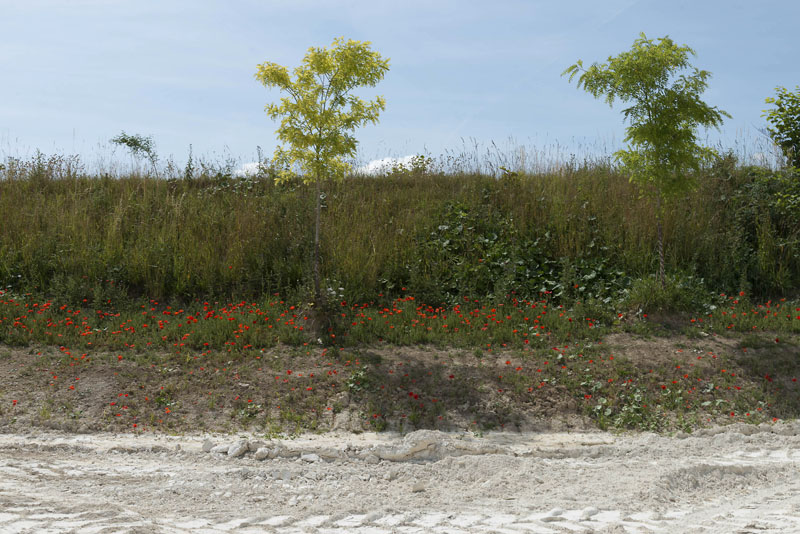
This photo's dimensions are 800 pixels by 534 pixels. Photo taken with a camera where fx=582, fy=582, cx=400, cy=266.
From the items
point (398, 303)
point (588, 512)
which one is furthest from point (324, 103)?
point (588, 512)

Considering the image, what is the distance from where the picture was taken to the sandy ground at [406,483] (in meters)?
4.09

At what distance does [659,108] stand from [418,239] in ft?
16.9

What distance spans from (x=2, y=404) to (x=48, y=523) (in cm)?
418

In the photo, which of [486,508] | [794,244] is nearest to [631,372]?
[486,508]

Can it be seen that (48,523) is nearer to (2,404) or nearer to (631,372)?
(2,404)

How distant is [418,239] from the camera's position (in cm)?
1229

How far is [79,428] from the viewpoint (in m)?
6.74

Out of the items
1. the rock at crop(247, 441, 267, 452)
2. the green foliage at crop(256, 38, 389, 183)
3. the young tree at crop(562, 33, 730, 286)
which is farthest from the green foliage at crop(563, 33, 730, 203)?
the rock at crop(247, 441, 267, 452)

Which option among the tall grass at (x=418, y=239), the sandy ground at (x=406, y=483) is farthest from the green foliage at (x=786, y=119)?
the sandy ground at (x=406, y=483)

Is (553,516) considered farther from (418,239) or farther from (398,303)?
(418,239)

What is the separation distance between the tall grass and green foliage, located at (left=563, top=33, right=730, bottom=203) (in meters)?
1.96

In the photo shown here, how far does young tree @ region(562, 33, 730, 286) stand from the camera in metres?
9.83

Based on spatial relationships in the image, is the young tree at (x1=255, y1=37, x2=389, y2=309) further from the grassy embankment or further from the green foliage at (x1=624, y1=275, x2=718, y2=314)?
the green foliage at (x1=624, y1=275, x2=718, y2=314)

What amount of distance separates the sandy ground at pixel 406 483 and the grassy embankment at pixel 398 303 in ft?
2.33
